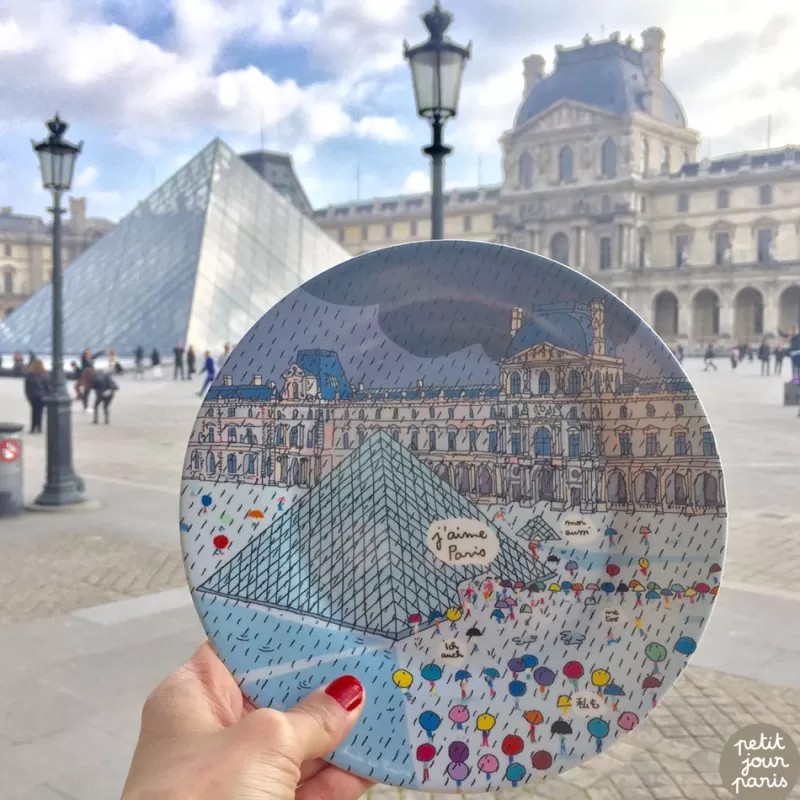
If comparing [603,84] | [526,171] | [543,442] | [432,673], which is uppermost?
[603,84]

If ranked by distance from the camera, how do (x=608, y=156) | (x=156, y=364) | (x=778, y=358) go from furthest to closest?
(x=608, y=156) < (x=156, y=364) < (x=778, y=358)

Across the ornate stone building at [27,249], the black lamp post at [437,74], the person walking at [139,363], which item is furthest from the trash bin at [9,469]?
the ornate stone building at [27,249]

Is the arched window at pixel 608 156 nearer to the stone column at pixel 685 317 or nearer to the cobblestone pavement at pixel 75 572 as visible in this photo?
the stone column at pixel 685 317

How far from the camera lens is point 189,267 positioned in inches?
1153

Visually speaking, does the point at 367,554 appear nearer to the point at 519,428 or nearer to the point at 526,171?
the point at 519,428

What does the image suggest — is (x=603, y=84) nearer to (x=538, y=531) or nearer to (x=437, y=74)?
(x=437, y=74)

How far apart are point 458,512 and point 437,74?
3.80m

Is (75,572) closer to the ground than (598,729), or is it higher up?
closer to the ground

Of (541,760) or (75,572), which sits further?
(75,572)

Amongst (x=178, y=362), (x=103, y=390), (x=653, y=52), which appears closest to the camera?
(x=103, y=390)

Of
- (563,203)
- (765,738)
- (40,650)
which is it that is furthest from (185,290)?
(563,203)

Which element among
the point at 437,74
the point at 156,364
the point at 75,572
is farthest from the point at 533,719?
the point at 156,364

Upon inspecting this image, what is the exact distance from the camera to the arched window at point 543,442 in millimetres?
1171

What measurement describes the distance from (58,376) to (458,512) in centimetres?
690
